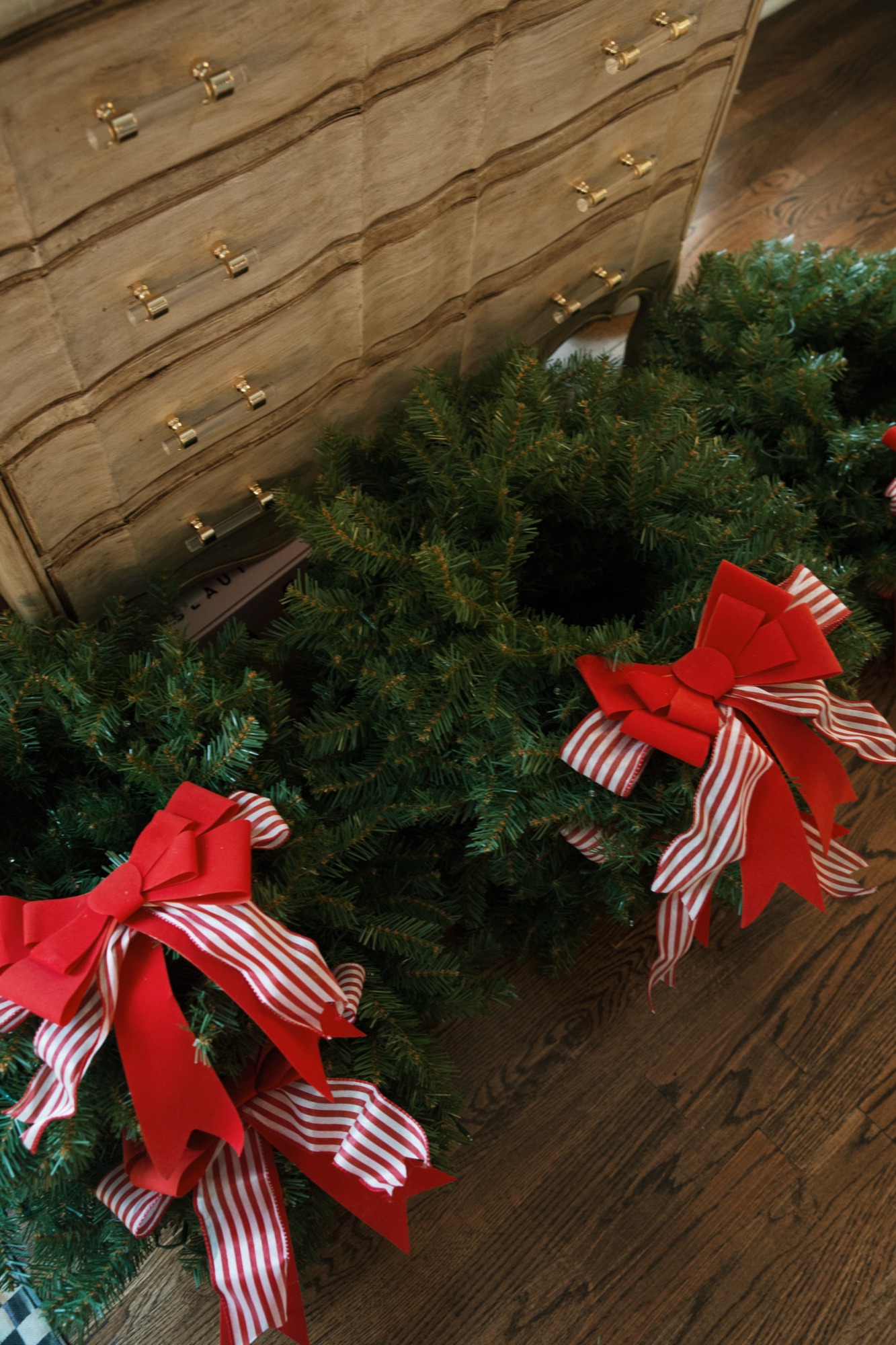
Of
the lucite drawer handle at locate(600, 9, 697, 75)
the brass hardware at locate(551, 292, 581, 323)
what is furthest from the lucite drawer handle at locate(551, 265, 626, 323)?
the lucite drawer handle at locate(600, 9, 697, 75)

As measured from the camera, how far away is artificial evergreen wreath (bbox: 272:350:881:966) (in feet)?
2.77

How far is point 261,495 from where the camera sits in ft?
3.34

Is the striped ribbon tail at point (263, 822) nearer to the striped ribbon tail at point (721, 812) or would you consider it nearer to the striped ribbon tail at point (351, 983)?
the striped ribbon tail at point (351, 983)

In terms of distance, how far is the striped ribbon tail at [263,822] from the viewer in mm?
734

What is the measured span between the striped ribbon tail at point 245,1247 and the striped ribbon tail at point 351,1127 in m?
0.04

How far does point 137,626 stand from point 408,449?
0.29 meters

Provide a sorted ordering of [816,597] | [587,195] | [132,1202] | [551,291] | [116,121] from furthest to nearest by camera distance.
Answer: [551,291] → [587,195] → [816,597] → [132,1202] → [116,121]

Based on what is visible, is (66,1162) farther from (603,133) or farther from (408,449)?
(603,133)

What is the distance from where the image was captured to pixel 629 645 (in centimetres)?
83

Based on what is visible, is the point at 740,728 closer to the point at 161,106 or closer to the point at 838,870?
the point at 838,870

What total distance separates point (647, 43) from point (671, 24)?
4 centimetres

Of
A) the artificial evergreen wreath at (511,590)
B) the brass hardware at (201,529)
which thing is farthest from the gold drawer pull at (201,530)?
the artificial evergreen wreath at (511,590)

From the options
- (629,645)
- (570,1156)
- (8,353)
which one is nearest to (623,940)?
(570,1156)

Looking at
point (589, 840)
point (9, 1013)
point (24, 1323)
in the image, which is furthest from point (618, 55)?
point (24, 1323)
